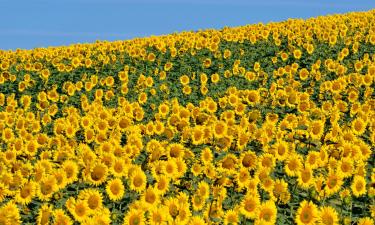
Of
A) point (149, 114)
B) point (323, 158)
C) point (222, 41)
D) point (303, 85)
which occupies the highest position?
point (222, 41)

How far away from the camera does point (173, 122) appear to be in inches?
441

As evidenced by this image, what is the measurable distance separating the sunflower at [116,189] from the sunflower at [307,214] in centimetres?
217

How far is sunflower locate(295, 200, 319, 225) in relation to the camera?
6.54 m

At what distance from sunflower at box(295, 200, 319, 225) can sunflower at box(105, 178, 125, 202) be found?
2.17 meters

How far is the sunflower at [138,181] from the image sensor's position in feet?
24.9

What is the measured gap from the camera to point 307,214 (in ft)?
21.6

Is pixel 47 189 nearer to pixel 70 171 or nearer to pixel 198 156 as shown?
pixel 70 171

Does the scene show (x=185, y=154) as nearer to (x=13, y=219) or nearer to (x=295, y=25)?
(x=13, y=219)

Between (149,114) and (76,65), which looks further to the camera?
(76,65)

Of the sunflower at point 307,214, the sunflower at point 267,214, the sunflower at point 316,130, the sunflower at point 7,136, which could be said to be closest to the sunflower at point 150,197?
the sunflower at point 267,214

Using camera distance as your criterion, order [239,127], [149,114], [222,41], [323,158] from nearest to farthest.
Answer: [323,158] → [239,127] → [149,114] → [222,41]

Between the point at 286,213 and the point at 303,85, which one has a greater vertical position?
the point at 303,85

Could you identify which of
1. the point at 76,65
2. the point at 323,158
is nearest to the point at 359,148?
the point at 323,158

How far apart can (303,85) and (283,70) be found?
4.08 feet
